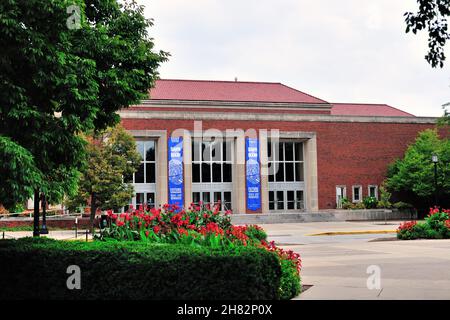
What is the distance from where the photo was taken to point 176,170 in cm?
4525

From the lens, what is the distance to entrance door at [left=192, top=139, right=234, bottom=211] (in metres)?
48.3

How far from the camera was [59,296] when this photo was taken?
868cm

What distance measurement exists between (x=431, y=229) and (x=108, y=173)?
20.1 m

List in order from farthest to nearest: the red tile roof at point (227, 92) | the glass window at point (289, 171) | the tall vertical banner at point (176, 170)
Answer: the red tile roof at point (227, 92) < the glass window at point (289, 171) < the tall vertical banner at point (176, 170)

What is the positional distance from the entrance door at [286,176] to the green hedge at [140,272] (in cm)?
4091

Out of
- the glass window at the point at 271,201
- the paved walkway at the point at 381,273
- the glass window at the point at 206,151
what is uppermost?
the glass window at the point at 206,151

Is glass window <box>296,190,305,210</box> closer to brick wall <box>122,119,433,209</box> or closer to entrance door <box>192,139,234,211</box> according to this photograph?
brick wall <box>122,119,433,209</box>

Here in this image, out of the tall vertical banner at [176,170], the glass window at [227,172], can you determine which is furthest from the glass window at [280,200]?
the tall vertical banner at [176,170]

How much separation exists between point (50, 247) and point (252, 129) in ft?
126

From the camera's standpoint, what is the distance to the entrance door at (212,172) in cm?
4828

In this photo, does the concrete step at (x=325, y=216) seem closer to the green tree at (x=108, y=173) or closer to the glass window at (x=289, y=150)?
the glass window at (x=289, y=150)

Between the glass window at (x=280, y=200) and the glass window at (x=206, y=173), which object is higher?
the glass window at (x=206, y=173)

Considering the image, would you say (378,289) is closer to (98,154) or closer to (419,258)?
Result: (419,258)
